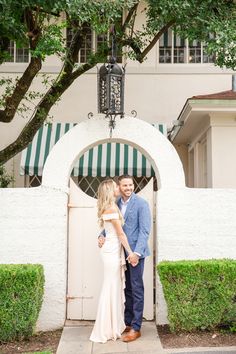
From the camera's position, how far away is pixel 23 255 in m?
7.50

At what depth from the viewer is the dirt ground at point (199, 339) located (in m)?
6.48

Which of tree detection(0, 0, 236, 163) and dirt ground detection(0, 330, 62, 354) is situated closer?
dirt ground detection(0, 330, 62, 354)

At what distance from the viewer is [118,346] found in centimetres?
648

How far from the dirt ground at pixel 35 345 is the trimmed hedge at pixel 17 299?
146 millimetres

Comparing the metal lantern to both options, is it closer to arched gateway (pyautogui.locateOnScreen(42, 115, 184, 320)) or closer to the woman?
arched gateway (pyautogui.locateOnScreen(42, 115, 184, 320))

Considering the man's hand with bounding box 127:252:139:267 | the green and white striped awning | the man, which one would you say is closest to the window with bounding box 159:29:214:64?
the green and white striped awning

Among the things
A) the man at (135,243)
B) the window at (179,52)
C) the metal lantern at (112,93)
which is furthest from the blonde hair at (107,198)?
the window at (179,52)

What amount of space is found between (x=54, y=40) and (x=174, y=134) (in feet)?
19.7

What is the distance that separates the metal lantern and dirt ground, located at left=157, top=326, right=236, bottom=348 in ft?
10.3

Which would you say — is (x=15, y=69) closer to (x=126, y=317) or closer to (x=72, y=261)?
(x=72, y=261)

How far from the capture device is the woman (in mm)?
6598

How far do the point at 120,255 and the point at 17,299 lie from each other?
1.47 m

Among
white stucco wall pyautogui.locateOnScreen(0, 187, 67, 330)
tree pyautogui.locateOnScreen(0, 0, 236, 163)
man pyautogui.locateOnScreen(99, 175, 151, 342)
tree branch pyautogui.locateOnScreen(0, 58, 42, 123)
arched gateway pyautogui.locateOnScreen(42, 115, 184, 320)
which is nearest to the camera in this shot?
man pyautogui.locateOnScreen(99, 175, 151, 342)

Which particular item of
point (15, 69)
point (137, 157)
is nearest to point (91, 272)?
point (137, 157)
